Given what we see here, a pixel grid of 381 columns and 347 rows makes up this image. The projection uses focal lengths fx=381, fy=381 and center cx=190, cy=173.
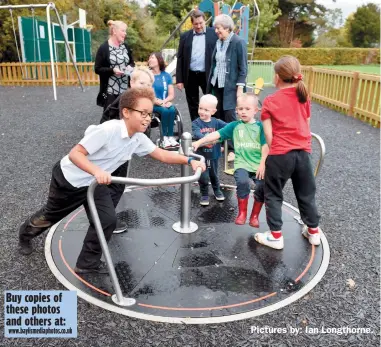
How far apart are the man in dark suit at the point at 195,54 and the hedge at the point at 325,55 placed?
27273mm

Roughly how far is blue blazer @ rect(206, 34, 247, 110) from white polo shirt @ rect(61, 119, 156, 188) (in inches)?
106

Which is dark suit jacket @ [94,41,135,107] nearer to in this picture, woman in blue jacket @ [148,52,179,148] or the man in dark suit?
woman in blue jacket @ [148,52,179,148]

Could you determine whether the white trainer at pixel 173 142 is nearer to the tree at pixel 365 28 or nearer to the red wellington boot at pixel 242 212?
the red wellington boot at pixel 242 212

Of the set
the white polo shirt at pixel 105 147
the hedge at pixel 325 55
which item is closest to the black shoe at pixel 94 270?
the white polo shirt at pixel 105 147

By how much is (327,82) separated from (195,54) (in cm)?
707

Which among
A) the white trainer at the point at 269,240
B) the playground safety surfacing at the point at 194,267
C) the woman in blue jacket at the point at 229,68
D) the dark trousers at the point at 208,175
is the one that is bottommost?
the playground safety surfacing at the point at 194,267

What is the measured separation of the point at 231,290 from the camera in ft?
8.64

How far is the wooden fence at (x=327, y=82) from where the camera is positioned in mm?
8609

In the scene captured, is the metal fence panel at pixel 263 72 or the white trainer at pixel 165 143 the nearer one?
the white trainer at pixel 165 143

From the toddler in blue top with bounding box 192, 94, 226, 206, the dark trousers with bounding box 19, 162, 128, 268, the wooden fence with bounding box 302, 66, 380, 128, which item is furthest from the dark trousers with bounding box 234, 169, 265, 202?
the wooden fence with bounding box 302, 66, 380, 128

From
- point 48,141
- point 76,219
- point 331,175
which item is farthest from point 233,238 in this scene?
point 48,141

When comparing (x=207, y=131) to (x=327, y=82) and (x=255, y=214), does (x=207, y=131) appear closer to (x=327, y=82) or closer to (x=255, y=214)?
(x=255, y=214)

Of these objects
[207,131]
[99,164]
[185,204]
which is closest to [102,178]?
[99,164]

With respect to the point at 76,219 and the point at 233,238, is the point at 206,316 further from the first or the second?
the point at 76,219
